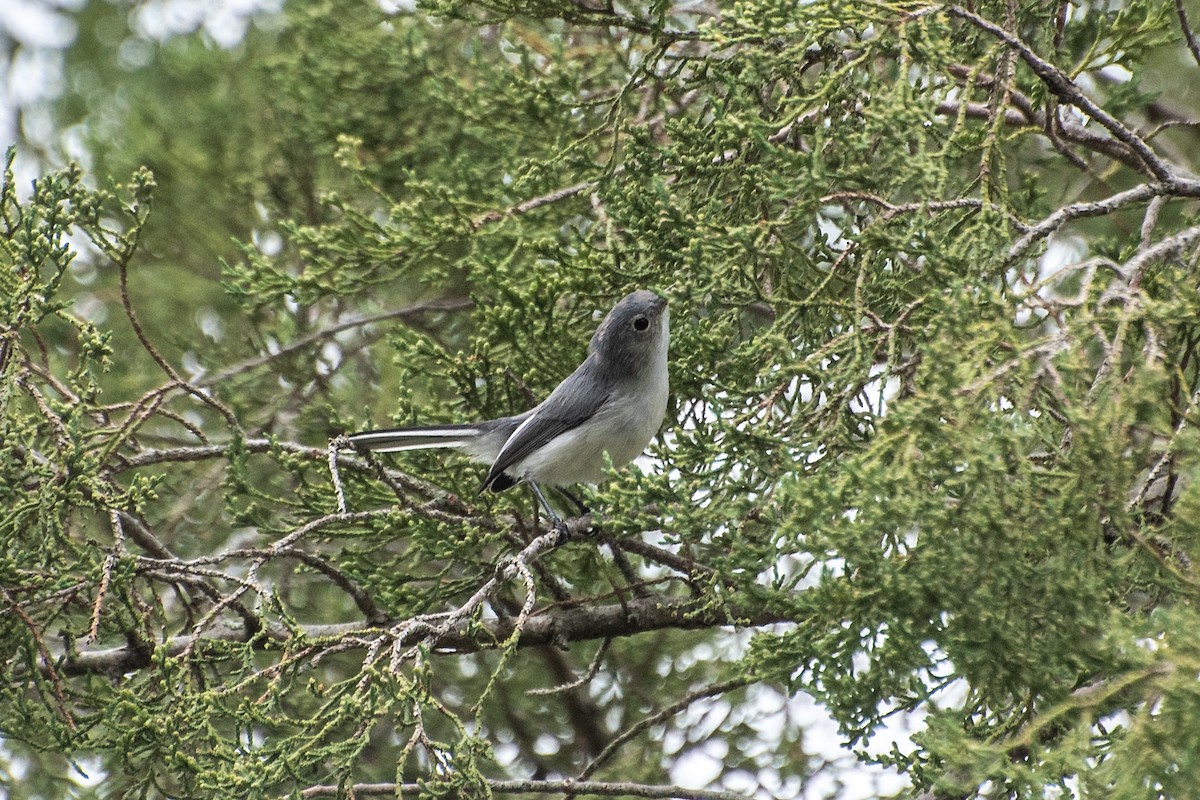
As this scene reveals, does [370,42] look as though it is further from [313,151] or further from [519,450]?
[519,450]

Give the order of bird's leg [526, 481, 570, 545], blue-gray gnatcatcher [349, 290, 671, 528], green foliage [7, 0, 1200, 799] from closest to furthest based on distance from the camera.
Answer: green foliage [7, 0, 1200, 799]
bird's leg [526, 481, 570, 545]
blue-gray gnatcatcher [349, 290, 671, 528]

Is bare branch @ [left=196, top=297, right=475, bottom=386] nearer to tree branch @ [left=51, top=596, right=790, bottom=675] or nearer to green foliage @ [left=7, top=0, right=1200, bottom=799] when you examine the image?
green foliage @ [left=7, top=0, right=1200, bottom=799]

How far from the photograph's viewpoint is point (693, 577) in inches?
152

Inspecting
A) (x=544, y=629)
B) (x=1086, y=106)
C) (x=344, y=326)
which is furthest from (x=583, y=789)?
(x=344, y=326)

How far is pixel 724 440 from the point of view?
3.24m

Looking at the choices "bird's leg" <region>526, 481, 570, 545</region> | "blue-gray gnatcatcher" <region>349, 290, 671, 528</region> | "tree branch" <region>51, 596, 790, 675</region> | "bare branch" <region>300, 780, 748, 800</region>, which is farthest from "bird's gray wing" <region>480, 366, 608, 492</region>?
"bare branch" <region>300, 780, 748, 800</region>

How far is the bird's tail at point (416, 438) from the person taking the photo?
14.8 feet

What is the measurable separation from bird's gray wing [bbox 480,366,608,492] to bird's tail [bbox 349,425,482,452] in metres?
0.17

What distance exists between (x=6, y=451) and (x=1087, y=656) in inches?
125

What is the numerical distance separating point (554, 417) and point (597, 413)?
0.18 meters

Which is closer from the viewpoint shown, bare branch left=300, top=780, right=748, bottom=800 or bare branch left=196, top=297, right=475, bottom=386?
bare branch left=300, top=780, right=748, bottom=800

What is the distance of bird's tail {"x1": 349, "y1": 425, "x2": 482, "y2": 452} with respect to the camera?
4500 millimetres

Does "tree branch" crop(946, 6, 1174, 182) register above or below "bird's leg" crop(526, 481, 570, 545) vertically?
above

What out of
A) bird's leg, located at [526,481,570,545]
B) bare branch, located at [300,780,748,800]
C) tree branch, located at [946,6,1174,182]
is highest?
tree branch, located at [946,6,1174,182]
